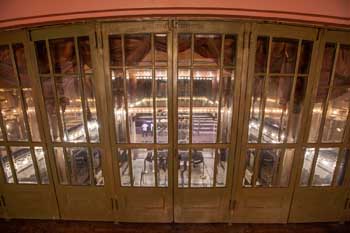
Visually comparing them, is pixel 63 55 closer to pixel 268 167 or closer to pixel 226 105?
pixel 226 105

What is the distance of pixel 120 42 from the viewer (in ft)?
5.79

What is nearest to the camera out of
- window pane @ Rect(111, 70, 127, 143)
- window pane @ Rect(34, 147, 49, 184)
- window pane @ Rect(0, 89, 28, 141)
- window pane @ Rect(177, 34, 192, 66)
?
window pane @ Rect(177, 34, 192, 66)

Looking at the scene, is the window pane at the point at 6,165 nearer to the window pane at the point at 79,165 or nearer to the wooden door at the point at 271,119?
the window pane at the point at 79,165

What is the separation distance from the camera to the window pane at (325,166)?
2.04 m

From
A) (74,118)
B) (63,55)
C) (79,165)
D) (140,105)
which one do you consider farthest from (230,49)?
(79,165)

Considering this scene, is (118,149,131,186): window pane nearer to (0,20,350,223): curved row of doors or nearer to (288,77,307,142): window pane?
(0,20,350,223): curved row of doors

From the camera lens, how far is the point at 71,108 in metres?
A: 1.95

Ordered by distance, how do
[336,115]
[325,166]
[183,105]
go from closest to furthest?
[183,105] < [336,115] < [325,166]

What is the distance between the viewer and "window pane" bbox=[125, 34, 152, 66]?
176cm

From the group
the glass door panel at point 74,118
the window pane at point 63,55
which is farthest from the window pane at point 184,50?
the window pane at point 63,55

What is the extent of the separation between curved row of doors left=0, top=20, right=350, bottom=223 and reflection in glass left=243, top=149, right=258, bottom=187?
1 centimetres

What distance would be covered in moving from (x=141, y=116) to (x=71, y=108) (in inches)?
29.7

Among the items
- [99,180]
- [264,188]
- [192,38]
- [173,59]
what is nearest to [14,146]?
[99,180]

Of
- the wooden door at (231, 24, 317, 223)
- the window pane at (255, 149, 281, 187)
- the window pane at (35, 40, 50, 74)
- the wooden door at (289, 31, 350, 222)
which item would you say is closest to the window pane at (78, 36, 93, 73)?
the window pane at (35, 40, 50, 74)
